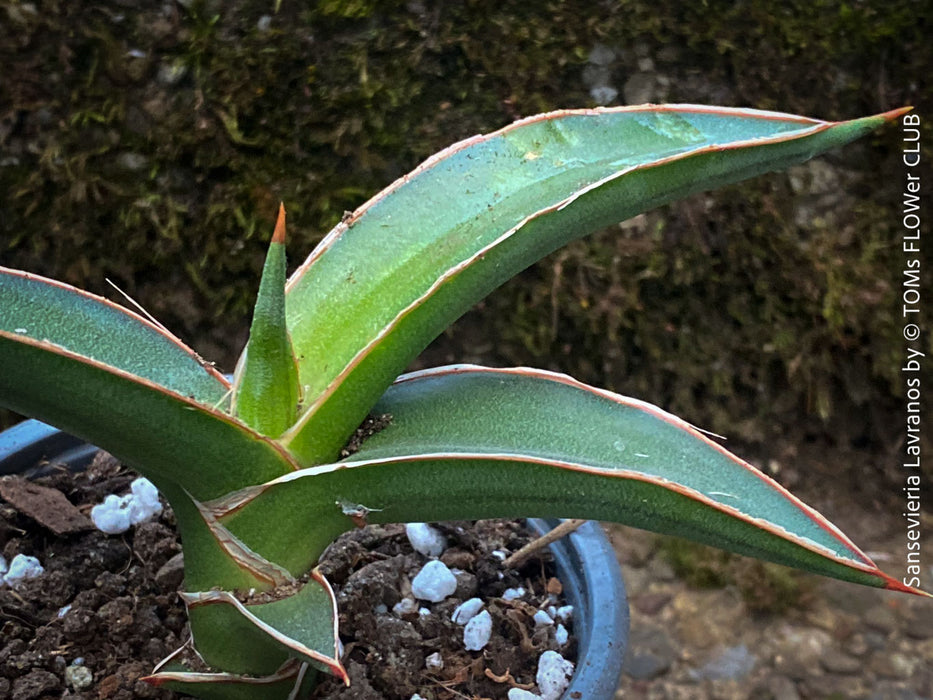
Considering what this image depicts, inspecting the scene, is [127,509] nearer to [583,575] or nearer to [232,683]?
[232,683]

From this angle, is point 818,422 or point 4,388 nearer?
point 4,388

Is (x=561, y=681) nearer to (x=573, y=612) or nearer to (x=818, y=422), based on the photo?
(x=573, y=612)

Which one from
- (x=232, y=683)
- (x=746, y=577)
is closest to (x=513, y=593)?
(x=232, y=683)

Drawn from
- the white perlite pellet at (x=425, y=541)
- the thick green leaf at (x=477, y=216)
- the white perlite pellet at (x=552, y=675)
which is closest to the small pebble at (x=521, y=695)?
the white perlite pellet at (x=552, y=675)

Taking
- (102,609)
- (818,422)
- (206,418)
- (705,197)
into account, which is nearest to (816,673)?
(818,422)

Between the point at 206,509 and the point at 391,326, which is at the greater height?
the point at 391,326

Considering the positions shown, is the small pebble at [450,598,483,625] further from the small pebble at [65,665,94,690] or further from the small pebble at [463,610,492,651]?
the small pebble at [65,665,94,690]
